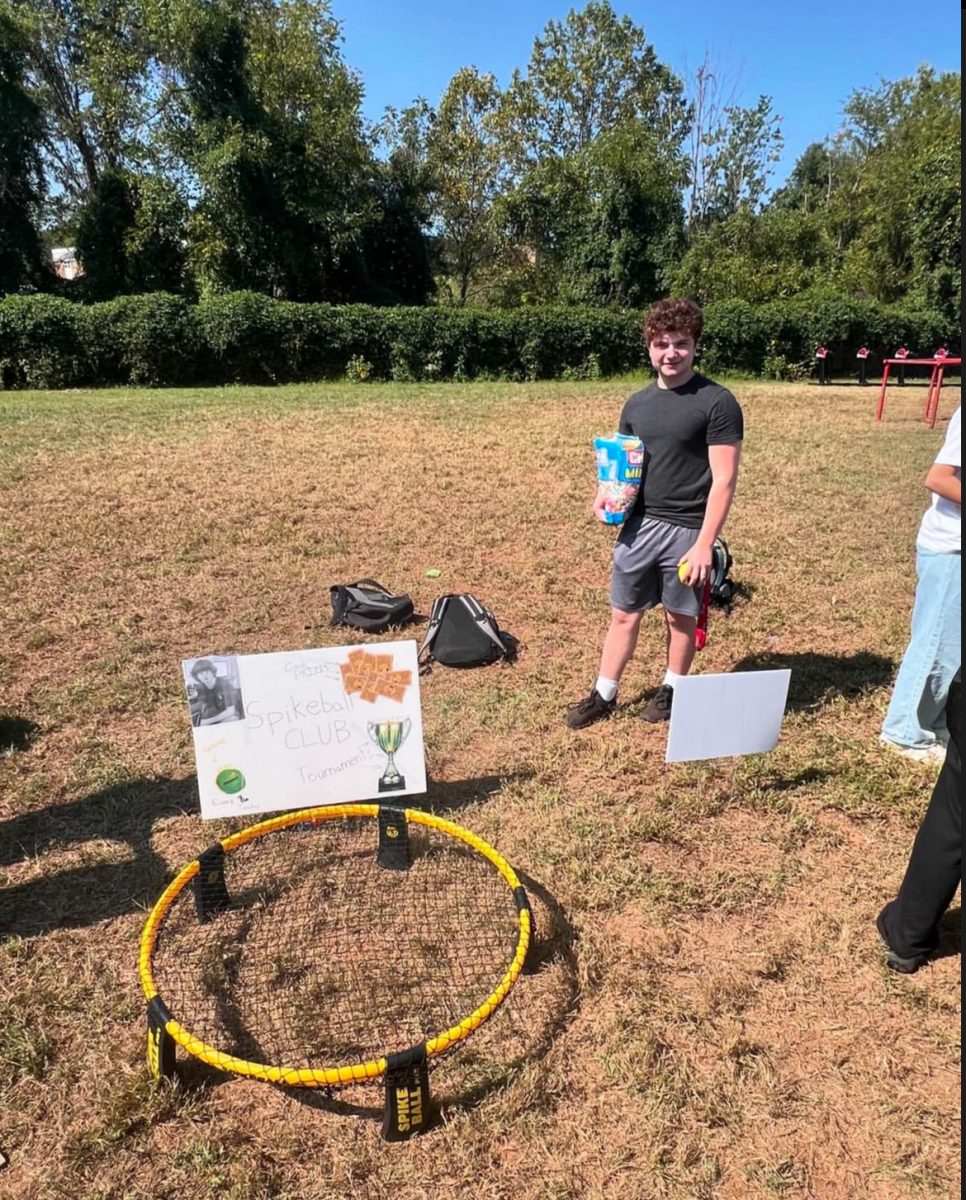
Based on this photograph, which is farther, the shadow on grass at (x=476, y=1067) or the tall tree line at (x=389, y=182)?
the tall tree line at (x=389, y=182)

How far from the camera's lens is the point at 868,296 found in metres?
29.1

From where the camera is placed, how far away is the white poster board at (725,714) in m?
2.73

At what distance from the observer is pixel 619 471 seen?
126 inches

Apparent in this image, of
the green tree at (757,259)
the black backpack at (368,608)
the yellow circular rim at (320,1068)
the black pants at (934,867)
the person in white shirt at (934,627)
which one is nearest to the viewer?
the yellow circular rim at (320,1068)

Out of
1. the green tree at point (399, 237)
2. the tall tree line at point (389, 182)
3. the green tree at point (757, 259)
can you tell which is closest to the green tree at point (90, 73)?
the tall tree line at point (389, 182)

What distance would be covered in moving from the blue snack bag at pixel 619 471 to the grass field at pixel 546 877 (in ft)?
3.56

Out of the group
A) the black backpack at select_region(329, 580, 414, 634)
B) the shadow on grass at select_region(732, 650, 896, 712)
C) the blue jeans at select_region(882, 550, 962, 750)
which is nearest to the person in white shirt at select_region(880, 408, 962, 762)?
the blue jeans at select_region(882, 550, 962, 750)

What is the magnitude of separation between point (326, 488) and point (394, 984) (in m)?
6.28

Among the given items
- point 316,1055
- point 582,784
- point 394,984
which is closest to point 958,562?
point 582,784

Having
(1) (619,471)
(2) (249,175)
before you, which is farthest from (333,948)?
(2) (249,175)

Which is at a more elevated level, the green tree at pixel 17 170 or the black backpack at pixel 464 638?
the green tree at pixel 17 170

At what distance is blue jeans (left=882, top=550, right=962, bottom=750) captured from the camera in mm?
2975

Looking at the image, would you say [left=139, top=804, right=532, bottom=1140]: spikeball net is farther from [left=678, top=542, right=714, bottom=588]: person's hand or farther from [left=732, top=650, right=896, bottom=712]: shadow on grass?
[left=732, top=650, right=896, bottom=712]: shadow on grass

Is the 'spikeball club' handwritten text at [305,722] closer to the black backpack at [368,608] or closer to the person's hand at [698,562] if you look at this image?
the person's hand at [698,562]
